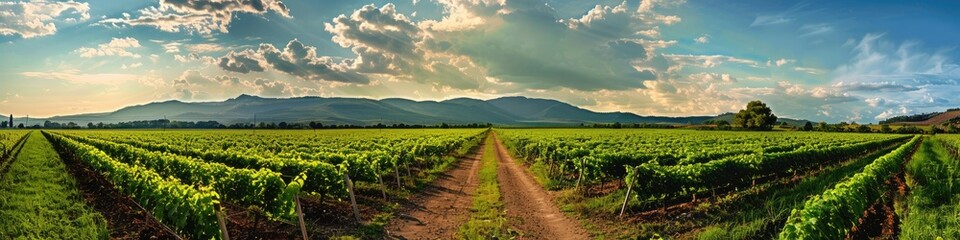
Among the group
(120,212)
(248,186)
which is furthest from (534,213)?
(120,212)

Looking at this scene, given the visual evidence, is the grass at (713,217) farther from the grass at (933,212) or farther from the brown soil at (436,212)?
the brown soil at (436,212)

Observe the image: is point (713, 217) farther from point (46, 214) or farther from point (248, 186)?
point (46, 214)

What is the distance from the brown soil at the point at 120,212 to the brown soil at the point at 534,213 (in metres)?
7.99

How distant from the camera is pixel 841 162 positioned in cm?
3142

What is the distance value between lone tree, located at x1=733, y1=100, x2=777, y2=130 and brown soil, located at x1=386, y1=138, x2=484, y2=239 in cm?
11773

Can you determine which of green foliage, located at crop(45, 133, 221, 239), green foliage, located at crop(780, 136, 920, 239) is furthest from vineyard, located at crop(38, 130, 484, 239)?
green foliage, located at crop(780, 136, 920, 239)

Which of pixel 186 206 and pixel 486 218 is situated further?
pixel 486 218

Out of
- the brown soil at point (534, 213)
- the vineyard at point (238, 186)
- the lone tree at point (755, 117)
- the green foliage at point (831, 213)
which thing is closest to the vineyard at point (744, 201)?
the green foliage at point (831, 213)

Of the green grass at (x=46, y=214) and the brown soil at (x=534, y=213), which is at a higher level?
the green grass at (x=46, y=214)

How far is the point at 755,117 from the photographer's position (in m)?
126

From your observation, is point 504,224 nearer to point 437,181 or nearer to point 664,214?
point 664,214

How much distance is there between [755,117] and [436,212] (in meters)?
127

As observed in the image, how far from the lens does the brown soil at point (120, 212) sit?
12344mm

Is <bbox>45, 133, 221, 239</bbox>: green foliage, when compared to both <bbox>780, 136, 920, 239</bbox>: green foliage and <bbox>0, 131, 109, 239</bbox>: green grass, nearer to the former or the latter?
<bbox>0, 131, 109, 239</bbox>: green grass
